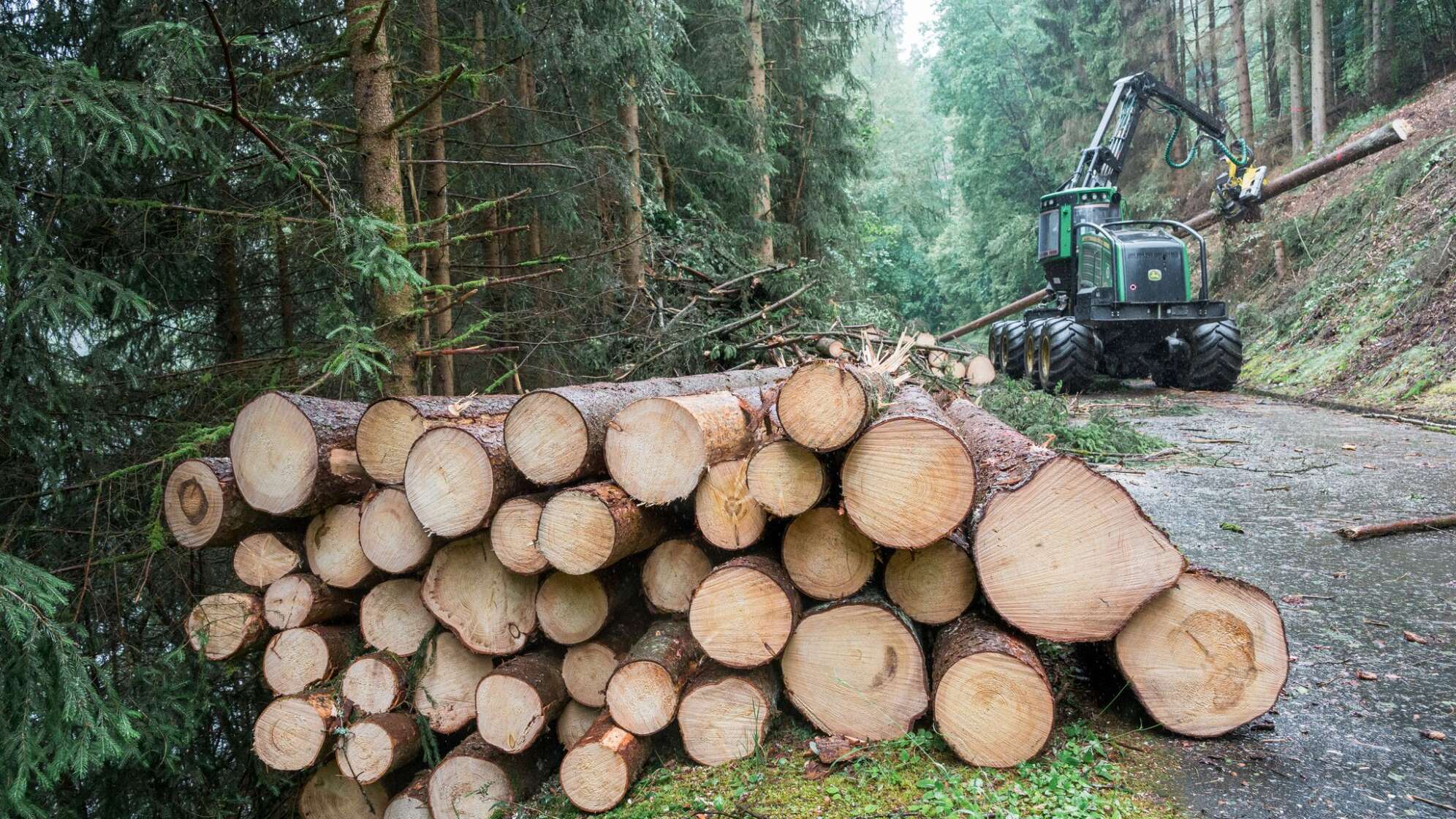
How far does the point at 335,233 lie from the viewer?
151 inches

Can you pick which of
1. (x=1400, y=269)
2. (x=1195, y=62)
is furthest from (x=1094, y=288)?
(x=1195, y=62)

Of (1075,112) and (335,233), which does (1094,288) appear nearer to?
(335,233)

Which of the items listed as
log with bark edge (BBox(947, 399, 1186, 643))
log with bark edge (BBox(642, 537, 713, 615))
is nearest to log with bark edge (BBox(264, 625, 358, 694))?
log with bark edge (BBox(642, 537, 713, 615))

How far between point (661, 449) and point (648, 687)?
0.83 m

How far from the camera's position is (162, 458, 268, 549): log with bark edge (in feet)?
10.5

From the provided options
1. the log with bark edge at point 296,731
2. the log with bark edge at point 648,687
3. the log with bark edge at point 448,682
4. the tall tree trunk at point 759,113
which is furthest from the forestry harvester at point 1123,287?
the log with bark edge at point 296,731

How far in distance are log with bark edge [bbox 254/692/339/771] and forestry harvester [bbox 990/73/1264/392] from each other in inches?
368

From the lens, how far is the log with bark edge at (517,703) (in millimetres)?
3010

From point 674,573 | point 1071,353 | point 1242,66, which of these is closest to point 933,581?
point 674,573

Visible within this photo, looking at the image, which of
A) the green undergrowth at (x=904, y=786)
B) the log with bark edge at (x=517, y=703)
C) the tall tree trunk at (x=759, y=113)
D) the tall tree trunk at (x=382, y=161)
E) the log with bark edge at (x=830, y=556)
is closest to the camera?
the green undergrowth at (x=904, y=786)

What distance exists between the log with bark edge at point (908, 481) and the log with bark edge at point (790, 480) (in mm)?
95

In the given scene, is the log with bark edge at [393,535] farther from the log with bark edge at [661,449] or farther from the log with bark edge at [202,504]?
the log with bark edge at [661,449]

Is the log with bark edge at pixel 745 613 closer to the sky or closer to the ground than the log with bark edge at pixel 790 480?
closer to the ground

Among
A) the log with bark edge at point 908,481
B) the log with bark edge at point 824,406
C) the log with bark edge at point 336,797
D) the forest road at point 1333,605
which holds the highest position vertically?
the log with bark edge at point 824,406
